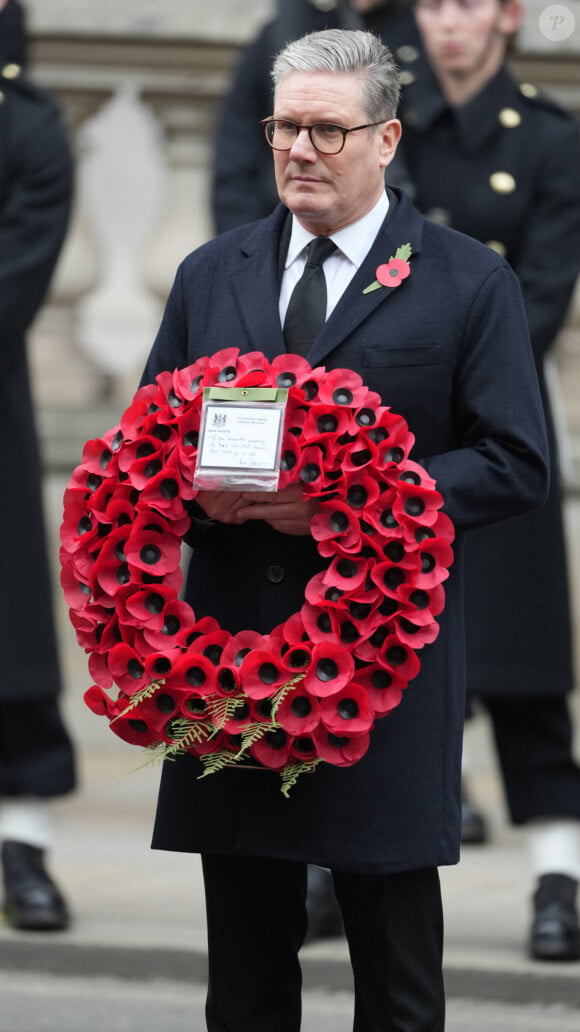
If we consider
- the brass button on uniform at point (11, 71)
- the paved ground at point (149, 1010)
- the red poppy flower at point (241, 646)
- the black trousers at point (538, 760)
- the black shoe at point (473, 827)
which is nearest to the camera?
the red poppy flower at point (241, 646)

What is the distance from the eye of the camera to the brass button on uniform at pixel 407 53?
577 centimetres

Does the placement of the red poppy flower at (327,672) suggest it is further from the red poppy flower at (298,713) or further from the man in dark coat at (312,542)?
the man in dark coat at (312,542)

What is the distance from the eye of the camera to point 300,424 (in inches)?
143

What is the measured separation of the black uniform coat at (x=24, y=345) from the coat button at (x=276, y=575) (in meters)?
1.99

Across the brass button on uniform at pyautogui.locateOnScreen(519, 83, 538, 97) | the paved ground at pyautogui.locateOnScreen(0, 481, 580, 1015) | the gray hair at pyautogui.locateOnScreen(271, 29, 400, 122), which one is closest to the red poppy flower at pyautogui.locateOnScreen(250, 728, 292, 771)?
the paved ground at pyautogui.locateOnScreen(0, 481, 580, 1015)

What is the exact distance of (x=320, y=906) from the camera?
219 inches

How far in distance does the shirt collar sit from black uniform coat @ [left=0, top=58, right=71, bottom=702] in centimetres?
189

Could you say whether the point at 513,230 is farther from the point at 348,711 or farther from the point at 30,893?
the point at 348,711

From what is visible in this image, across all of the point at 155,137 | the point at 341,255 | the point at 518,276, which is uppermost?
the point at 155,137

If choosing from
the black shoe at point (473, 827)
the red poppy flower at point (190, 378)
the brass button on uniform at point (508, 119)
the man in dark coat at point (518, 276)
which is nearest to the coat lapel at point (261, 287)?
the red poppy flower at point (190, 378)

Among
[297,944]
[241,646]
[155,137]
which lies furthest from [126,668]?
Answer: [155,137]

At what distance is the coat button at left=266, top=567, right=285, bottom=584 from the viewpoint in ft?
12.6

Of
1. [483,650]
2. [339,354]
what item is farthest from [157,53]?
[339,354]

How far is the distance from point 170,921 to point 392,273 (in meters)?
2.43
